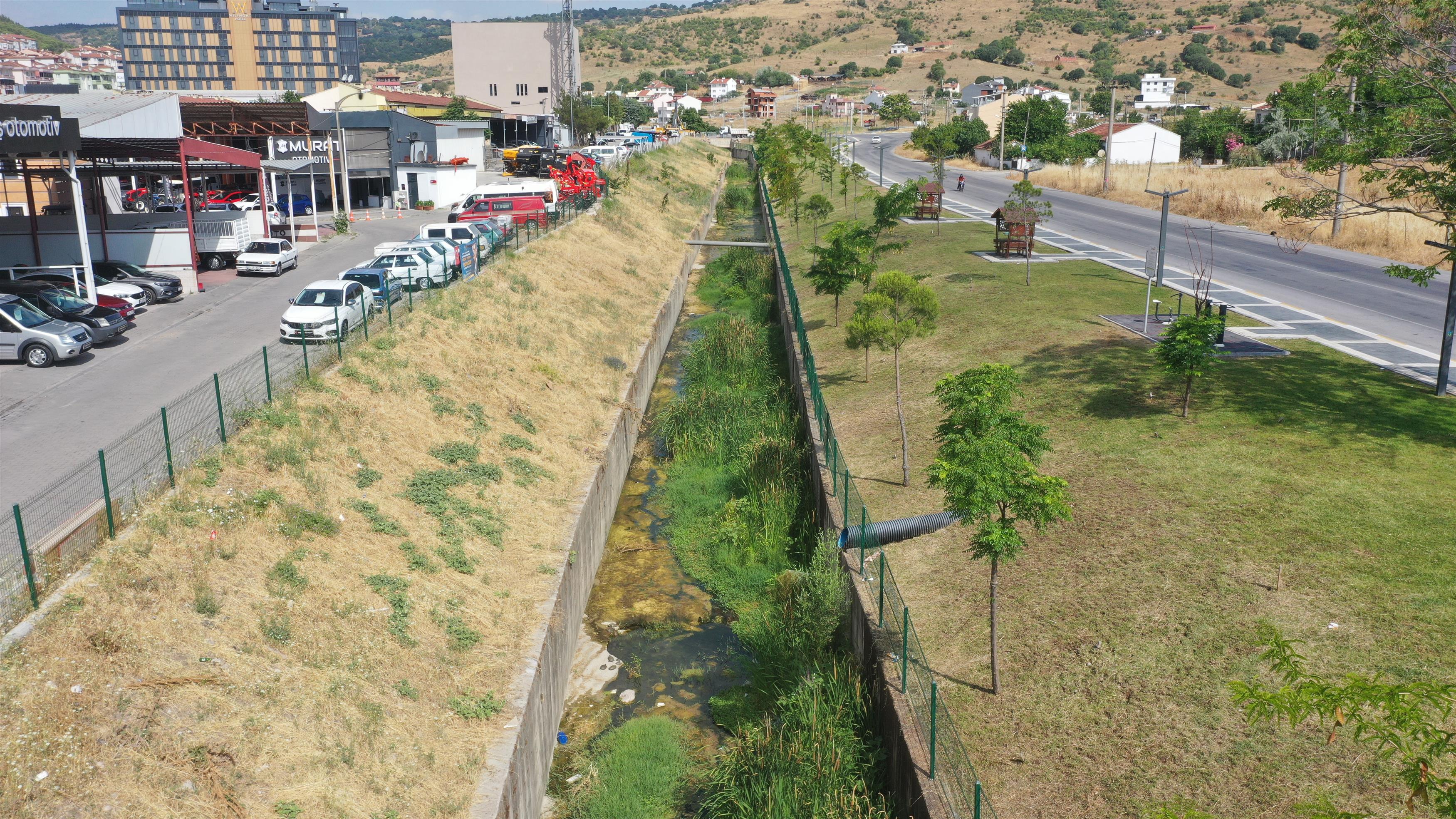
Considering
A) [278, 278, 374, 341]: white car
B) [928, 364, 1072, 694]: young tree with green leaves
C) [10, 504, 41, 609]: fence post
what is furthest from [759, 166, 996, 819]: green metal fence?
[278, 278, 374, 341]: white car

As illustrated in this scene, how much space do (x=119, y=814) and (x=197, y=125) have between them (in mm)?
44541

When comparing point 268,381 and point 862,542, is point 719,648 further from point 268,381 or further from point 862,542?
point 268,381

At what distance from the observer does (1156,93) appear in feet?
556

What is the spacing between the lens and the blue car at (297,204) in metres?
52.8

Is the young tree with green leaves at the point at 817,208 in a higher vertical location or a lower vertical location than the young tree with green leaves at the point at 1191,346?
higher

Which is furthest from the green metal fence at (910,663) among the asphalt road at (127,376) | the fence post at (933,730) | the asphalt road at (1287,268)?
the asphalt road at (1287,268)

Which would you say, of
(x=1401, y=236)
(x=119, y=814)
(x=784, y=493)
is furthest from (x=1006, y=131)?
(x=119, y=814)

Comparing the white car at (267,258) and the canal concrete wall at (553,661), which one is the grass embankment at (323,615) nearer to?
the canal concrete wall at (553,661)

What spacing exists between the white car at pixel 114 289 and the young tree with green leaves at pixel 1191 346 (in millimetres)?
26506

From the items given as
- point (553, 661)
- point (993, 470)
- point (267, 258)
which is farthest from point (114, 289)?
point (993, 470)

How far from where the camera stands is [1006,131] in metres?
95.9

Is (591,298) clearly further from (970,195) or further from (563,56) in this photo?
(563,56)

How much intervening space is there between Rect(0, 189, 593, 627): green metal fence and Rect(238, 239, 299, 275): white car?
50.1 ft

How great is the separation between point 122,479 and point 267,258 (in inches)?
922
